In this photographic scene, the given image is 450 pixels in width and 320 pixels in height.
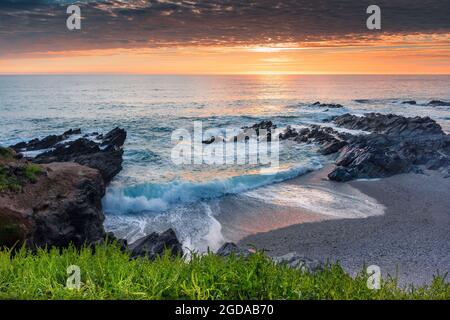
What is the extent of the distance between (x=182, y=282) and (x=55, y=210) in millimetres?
7195

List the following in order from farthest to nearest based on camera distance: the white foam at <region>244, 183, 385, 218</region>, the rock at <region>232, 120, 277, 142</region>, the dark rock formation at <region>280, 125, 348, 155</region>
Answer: the rock at <region>232, 120, 277, 142</region> → the dark rock formation at <region>280, 125, 348, 155</region> → the white foam at <region>244, 183, 385, 218</region>

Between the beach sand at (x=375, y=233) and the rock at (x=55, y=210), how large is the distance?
538 centimetres

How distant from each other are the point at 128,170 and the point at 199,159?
5.71 meters

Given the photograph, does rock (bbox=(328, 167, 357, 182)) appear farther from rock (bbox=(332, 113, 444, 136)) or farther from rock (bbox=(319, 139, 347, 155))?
rock (bbox=(332, 113, 444, 136))

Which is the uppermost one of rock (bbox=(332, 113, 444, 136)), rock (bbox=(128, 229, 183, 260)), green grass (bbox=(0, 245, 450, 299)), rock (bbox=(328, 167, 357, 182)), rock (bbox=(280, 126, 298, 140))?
green grass (bbox=(0, 245, 450, 299))

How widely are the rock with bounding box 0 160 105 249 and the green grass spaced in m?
4.22

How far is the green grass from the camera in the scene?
4.46 meters

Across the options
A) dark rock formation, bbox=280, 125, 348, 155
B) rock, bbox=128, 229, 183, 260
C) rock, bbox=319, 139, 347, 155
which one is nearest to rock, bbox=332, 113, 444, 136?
dark rock formation, bbox=280, 125, 348, 155

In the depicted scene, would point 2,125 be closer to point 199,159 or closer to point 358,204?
point 199,159

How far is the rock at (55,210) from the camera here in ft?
30.3

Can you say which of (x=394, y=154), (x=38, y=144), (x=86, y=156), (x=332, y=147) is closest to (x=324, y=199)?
(x=394, y=154)

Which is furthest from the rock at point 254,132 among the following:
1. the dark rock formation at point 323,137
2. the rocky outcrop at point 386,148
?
the rocky outcrop at point 386,148

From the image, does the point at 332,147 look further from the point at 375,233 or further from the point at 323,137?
the point at 375,233

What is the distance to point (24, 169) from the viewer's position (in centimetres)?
1091
